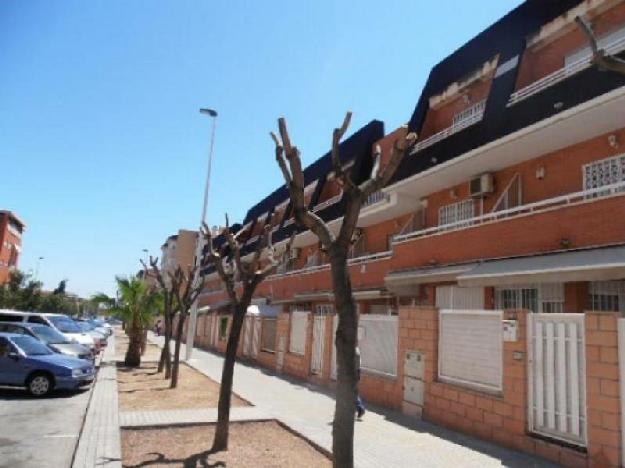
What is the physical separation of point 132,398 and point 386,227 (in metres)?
12.9

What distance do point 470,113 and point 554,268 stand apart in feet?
27.0

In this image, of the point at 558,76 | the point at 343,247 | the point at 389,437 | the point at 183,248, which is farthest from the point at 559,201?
the point at 183,248

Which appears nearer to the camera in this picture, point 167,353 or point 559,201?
point 559,201

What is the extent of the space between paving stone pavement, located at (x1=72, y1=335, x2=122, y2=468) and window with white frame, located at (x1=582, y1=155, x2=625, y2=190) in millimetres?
11290

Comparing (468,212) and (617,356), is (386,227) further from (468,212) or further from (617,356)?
(617,356)

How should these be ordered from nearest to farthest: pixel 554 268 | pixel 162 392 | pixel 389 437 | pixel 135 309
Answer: pixel 389 437
pixel 554 268
pixel 162 392
pixel 135 309

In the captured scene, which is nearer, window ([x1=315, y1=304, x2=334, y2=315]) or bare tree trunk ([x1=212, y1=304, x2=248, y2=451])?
bare tree trunk ([x1=212, y1=304, x2=248, y2=451])

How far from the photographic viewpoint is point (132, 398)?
12.0m

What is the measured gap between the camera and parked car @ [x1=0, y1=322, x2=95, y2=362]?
1535 centimetres

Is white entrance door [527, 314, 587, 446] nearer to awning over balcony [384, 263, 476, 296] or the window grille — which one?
awning over balcony [384, 263, 476, 296]

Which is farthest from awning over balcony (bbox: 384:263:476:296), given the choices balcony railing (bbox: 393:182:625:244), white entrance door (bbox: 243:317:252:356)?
white entrance door (bbox: 243:317:252:356)

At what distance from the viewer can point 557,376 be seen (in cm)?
730

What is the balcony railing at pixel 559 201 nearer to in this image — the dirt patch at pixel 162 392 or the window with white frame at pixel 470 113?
the window with white frame at pixel 470 113

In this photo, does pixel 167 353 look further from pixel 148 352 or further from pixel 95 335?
pixel 148 352
